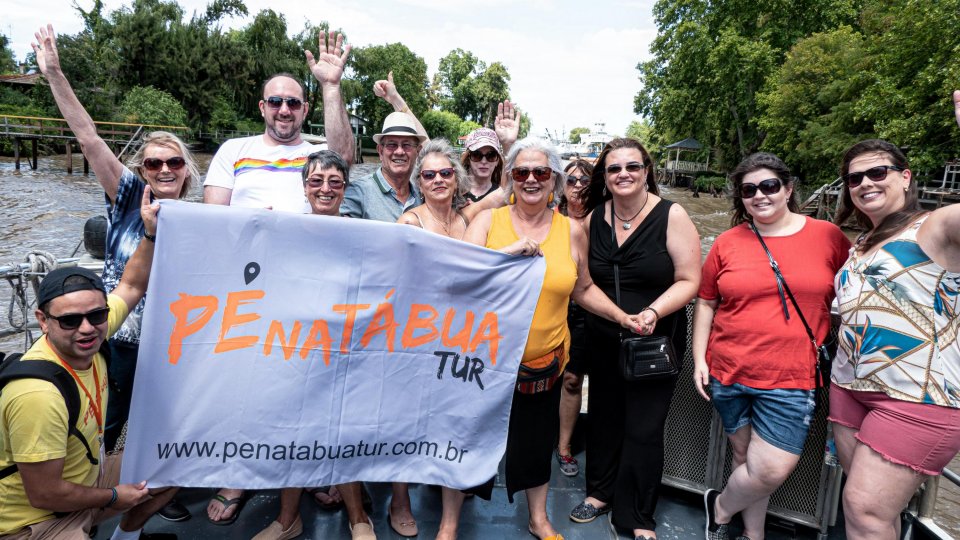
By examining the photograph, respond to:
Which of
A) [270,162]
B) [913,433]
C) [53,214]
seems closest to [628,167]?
[913,433]

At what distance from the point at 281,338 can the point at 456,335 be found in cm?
84

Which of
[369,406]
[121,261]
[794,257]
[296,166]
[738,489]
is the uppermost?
[296,166]

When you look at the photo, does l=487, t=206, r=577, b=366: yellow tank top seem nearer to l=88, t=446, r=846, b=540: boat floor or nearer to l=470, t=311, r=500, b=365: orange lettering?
l=470, t=311, r=500, b=365: orange lettering

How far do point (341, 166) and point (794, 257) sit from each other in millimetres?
2318

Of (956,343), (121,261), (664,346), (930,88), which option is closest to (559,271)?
(664,346)

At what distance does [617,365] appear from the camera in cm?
323

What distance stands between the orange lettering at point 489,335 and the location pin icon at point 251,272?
1.09 meters

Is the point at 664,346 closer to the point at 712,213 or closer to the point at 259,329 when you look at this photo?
the point at 259,329

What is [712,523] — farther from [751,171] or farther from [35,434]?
[35,434]

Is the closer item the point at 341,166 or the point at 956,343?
the point at 956,343

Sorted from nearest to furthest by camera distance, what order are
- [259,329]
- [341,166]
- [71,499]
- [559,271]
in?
[71,499] < [259,329] < [559,271] < [341,166]

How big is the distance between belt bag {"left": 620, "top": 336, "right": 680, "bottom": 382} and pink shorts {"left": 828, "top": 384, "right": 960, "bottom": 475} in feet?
2.90

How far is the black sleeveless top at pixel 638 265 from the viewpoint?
9.99 feet

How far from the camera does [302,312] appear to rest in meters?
2.76
